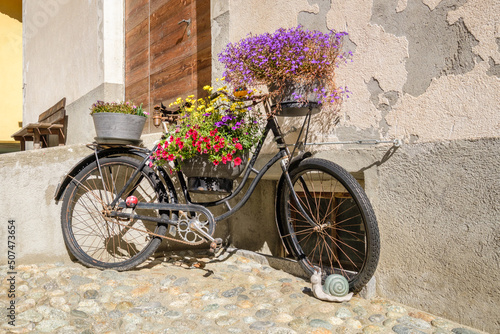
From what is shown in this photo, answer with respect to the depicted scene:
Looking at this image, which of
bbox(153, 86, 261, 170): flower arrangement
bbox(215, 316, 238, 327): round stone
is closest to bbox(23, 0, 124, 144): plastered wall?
bbox(153, 86, 261, 170): flower arrangement

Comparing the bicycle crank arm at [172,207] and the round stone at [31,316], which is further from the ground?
the bicycle crank arm at [172,207]

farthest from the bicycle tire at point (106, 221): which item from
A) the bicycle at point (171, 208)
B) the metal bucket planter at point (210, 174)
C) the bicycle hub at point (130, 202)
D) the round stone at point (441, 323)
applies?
the round stone at point (441, 323)

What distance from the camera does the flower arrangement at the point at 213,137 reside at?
3025mm

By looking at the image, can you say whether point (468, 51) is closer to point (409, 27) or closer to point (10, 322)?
point (409, 27)

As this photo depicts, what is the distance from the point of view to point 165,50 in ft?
17.5

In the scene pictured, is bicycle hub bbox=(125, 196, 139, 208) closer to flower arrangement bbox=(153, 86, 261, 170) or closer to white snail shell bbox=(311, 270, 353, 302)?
flower arrangement bbox=(153, 86, 261, 170)

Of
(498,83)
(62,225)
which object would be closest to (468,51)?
(498,83)

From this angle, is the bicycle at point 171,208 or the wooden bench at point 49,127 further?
the wooden bench at point 49,127

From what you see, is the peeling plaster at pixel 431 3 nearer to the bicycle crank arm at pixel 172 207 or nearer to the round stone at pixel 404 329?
the round stone at pixel 404 329

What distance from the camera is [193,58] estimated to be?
4.75m

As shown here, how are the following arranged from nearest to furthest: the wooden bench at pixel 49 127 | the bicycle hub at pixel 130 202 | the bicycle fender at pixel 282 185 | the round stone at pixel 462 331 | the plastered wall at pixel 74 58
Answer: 1. the round stone at pixel 462 331
2. the bicycle fender at pixel 282 185
3. the bicycle hub at pixel 130 202
4. the plastered wall at pixel 74 58
5. the wooden bench at pixel 49 127

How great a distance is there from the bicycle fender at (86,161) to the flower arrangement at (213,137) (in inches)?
12.2

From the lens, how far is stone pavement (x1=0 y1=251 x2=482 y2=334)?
7.53ft

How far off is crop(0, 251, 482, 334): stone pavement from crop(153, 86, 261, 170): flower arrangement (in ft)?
2.94
